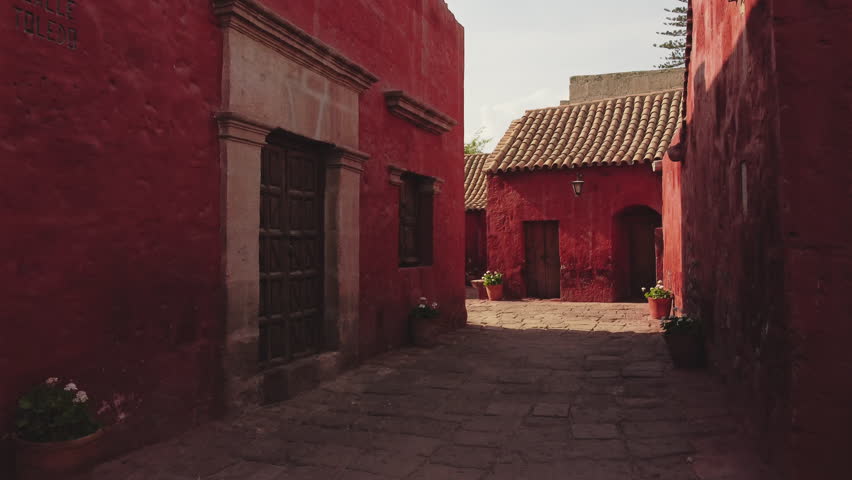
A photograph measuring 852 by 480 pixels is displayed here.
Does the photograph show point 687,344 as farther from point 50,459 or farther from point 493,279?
point 493,279

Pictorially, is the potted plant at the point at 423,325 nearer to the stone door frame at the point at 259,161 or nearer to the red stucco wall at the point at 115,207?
the stone door frame at the point at 259,161

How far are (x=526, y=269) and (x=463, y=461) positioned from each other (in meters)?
11.5

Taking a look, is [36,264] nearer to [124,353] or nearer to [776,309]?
[124,353]

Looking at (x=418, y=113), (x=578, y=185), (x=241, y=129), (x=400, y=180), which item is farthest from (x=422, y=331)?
(x=578, y=185)

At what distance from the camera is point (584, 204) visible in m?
13.9

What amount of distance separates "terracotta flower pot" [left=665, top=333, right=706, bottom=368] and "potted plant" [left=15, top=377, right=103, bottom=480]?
494 cm

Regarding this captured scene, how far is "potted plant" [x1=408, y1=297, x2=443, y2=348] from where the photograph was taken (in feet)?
23.9

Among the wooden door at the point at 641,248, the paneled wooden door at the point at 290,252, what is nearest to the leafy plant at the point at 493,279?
the wooden door at the point at 641,248

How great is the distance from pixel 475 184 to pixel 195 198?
17611mm

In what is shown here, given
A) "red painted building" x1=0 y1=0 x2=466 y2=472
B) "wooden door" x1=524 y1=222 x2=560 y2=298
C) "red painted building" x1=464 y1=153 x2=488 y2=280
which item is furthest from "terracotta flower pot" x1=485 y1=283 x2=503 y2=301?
"red painted building" x1=0 y1=0 x2=466 y2=472

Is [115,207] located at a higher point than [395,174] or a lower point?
lower

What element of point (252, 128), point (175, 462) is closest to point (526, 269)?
point (252, 128)

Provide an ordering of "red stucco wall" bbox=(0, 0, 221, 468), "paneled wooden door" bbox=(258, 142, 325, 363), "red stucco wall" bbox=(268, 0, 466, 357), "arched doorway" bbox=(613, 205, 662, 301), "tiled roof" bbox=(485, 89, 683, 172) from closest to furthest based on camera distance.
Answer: "red stucco wall" bbox=(0, 0, 221, 468) → "paneled wooden door" bbox=(258, 142, 325, 363) → "red stucco wall" bbox=(268, 0, 466, 357) → "tiled roof" bbox=(485, 89, 683, 172) → "arched doorway" bbox=(613, 205, 662, 301)

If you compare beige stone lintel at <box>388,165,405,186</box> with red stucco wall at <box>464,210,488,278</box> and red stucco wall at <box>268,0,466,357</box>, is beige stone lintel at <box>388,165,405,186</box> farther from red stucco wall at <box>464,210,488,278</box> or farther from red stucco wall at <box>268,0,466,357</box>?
red stucco wall at <box>464,210,488,278</box>
